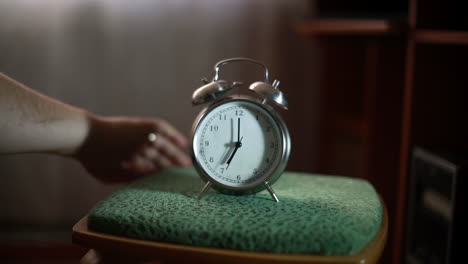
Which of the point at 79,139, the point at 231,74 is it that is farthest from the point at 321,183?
the point at 231,74

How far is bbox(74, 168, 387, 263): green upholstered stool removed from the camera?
0.65 m

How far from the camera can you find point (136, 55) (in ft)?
6.47

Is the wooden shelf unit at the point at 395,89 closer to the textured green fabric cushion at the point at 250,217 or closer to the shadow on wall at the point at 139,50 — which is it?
the shadow on wall at the point at 139,50

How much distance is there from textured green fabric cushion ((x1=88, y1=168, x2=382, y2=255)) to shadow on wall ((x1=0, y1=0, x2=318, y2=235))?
1160mm

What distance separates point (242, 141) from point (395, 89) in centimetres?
72

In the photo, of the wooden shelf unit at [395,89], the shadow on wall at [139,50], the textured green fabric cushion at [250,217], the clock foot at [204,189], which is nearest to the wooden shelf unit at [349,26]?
the wooden shelf unit at [395,89]

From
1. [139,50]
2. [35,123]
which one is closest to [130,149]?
[35,123]

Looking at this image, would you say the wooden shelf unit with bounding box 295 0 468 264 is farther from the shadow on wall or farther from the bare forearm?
the bare forearm

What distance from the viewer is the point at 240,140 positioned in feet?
2.60

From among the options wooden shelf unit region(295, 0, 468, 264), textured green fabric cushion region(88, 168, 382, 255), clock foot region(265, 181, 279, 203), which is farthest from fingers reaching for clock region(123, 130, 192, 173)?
wooden shelf unit region(295, 0, 468, 264)

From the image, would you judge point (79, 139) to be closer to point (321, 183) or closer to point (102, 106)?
point (321, 183)

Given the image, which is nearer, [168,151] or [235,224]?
[235,224]

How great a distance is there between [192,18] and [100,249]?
1388mm

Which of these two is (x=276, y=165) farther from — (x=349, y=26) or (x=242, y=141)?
(x=349, y=26)
